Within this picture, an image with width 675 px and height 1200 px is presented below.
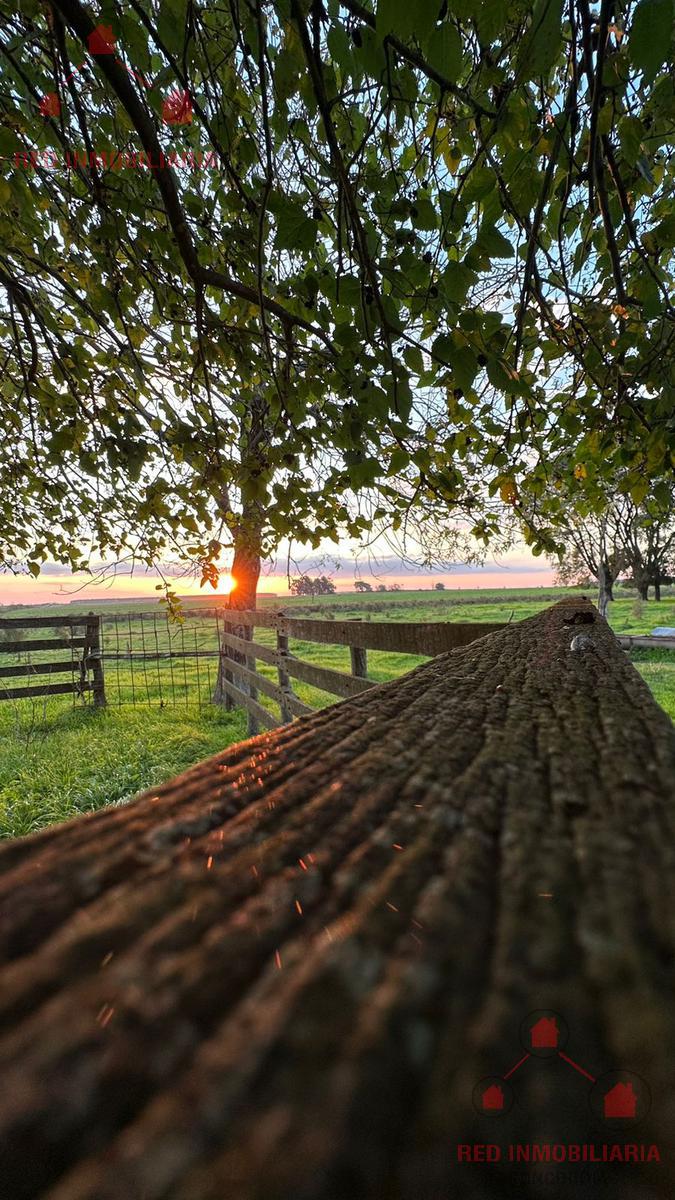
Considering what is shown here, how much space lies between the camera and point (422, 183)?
2.88 metres

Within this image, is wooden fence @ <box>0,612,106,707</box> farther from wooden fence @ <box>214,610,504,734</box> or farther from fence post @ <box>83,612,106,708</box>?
wooden fence @ <box>214,610,504,734</box>

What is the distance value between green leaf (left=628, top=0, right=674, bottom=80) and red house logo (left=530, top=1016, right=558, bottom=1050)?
6.30 ft

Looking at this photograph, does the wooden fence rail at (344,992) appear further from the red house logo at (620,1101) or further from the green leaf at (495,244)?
the green leaf at (495,244)

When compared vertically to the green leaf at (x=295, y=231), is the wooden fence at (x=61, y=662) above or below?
below

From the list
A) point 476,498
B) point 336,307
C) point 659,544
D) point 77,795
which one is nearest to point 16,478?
point 77,795

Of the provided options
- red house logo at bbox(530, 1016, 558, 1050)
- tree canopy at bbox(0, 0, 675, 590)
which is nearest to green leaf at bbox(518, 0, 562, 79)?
tree canopy at bbox(0, 0, 675, 590)

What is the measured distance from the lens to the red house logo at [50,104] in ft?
7.74

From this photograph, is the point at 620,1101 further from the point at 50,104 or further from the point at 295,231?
the point at 50,104

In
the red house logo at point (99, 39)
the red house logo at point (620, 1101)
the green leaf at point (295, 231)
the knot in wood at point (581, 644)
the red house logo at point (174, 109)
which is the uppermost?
the red house logo at point (174, 109)

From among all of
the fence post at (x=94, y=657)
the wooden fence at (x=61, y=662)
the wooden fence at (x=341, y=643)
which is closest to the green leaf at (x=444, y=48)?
the wooden fence at (x=341, y=643)

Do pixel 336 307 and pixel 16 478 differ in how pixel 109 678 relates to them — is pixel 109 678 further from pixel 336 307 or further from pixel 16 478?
pixel 336 307

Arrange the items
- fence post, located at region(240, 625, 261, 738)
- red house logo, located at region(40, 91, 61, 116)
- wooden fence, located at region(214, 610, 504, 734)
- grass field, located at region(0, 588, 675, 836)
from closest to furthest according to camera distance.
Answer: red house logo, located at region(40, 91, 61, 116), wooden fence, located at region(214, 610, 504, 734), grass field, located at region(0, 588, 675, 836), fence post, located at region(240, 625, 261, 738)

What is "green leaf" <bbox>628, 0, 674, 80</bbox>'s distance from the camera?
1175 millimetres

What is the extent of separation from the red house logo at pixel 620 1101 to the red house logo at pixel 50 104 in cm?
361
